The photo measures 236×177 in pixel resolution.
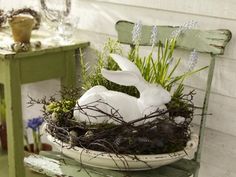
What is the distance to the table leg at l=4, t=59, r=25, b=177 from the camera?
1.60 m

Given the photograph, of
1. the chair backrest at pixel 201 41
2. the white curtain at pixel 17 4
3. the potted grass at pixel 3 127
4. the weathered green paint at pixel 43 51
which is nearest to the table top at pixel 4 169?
the potted grass at pixel 3 127

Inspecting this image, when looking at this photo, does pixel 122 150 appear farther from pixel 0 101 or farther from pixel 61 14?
pixel 0 101

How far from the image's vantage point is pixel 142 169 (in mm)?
1159

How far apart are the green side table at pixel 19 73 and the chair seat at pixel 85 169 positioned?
0.33 m

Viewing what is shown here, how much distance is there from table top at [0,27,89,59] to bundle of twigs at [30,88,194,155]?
0.48 meters

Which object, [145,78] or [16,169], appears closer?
[145,78]

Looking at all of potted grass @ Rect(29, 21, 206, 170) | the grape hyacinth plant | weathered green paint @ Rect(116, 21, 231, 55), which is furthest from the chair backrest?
the grape hyacinth plant

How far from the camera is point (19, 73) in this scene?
63.7 inches

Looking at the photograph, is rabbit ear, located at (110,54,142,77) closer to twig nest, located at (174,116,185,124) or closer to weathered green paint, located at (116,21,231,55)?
twig nest, located at (174,116,185,124)

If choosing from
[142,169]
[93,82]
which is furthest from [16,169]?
[142,169]

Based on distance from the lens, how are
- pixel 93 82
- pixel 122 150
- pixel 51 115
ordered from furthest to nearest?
1. pixel 93 82
2. pixel 51 115
3. pixel 122 150

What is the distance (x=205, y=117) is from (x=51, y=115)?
505 mm

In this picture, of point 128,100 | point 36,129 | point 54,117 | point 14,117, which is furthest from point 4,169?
point 128,100

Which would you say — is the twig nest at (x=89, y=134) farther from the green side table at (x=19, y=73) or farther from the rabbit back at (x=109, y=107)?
the green side table at (x=19, y=73)
